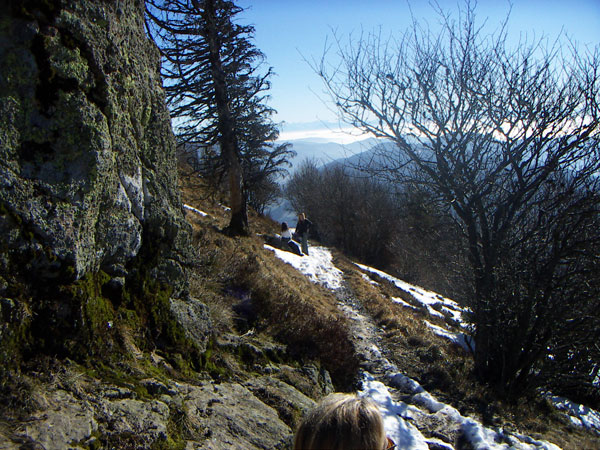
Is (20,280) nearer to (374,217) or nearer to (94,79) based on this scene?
(94,79)

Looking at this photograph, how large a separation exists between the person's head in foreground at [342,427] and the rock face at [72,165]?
78.2 inches

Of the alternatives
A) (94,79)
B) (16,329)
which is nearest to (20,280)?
(16,329)

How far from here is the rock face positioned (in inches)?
105

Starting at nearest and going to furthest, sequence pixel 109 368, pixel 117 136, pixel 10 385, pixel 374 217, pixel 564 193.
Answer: pixel 10 385 → pixel 109 368 → pixel 117 136 → pixel 564 193 → pixel 374 217

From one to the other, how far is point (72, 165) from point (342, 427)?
8.57ft

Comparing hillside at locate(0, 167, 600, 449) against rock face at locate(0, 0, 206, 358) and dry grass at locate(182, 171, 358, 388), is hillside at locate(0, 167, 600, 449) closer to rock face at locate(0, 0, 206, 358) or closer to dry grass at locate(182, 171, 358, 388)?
dry grass at locate(182, 171, 358, 388)

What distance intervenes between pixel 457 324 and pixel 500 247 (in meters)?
7.04

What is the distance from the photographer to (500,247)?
721 cm

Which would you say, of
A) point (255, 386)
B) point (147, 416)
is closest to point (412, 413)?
point (255, 386)

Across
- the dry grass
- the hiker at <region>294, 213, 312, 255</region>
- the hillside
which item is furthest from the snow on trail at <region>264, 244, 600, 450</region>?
the hiker at <region>294, 213, 312, 255</region>

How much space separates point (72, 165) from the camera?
9.89 feet

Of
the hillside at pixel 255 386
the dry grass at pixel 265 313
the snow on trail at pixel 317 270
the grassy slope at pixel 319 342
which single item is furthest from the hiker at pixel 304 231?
the dry grass at pixel 265 313

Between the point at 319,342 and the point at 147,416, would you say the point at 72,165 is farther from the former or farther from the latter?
the point at 319,342

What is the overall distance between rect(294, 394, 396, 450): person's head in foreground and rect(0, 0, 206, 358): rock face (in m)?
1.99
